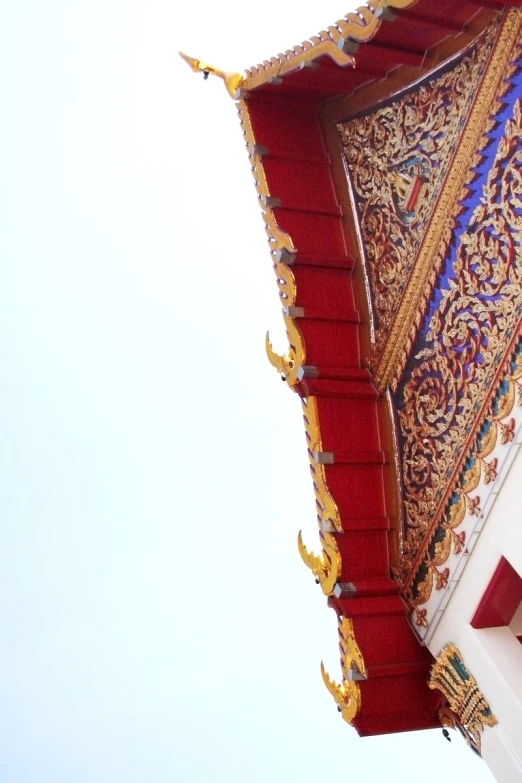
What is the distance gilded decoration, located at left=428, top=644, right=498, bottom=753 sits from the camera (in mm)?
4305

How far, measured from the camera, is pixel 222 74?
17.9 ft

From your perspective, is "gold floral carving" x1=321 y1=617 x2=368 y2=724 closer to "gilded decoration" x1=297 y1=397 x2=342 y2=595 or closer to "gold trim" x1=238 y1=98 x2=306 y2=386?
"gilded decoration" x1=297 y1=397 x2=342 y2=595

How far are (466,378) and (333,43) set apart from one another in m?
1.87

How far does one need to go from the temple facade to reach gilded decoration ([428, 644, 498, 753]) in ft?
0.04

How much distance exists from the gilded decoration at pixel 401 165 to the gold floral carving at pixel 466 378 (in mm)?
364

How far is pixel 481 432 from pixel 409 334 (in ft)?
2.84

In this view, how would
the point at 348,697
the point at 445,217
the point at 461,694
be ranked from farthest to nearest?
the point at 348,697 → the point at 445,217 → the point at 461,694

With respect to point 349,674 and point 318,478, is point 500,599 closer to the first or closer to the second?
point 349,674

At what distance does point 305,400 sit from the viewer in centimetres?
508

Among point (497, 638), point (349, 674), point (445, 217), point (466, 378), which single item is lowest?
point (497, 638)

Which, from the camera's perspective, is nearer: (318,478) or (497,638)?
(497,638)

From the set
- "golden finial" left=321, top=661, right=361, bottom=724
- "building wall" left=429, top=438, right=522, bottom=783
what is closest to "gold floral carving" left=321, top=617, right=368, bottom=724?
"golden finial" left=321, top=661, right=361, bottom=724

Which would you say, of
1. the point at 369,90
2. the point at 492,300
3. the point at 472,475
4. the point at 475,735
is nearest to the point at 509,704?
the point at 475,735

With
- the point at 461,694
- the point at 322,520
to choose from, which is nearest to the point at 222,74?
the point at 322,520
